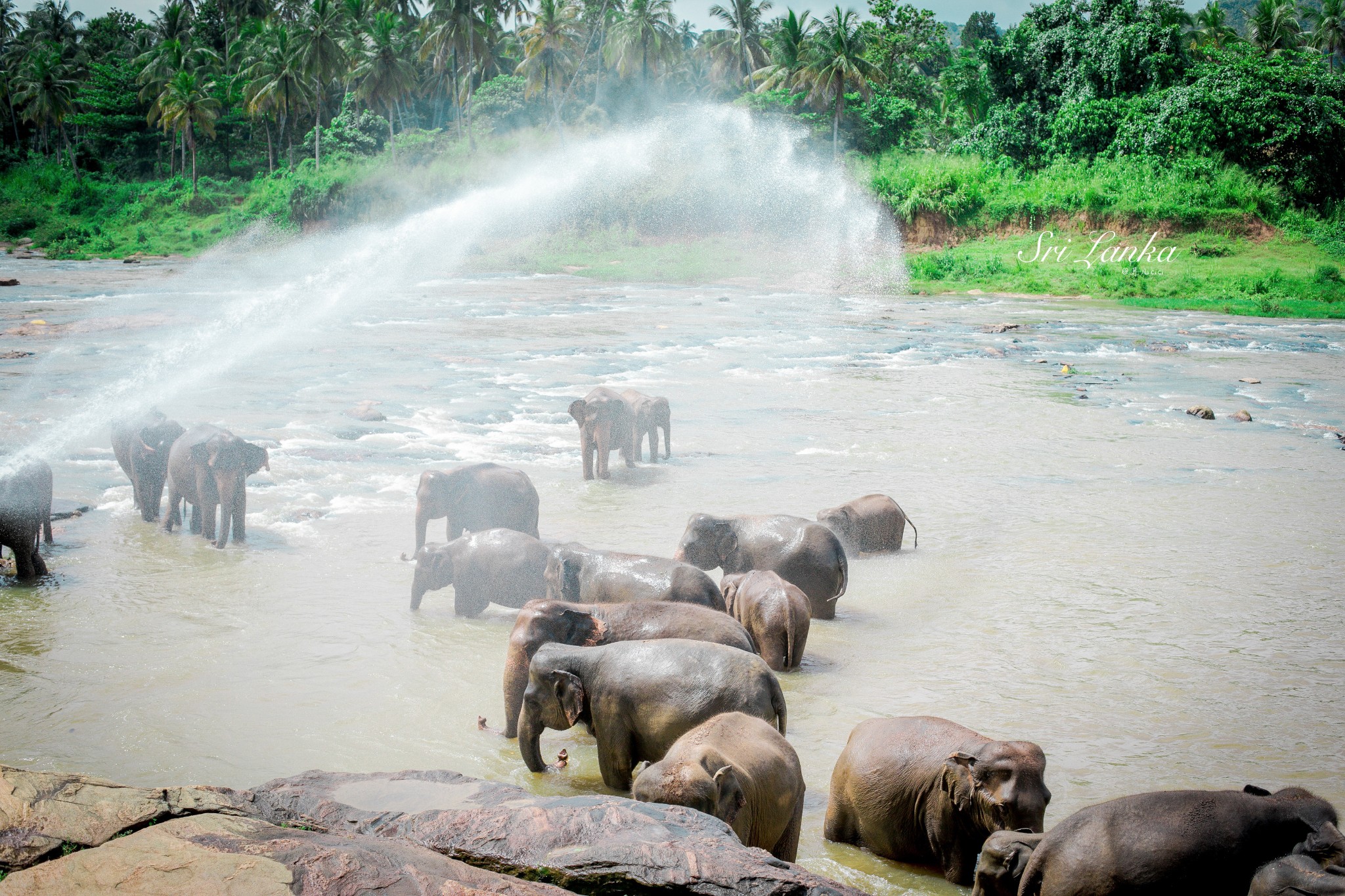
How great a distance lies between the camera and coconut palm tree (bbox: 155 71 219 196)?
64375mm

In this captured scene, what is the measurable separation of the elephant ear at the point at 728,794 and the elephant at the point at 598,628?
1818mm

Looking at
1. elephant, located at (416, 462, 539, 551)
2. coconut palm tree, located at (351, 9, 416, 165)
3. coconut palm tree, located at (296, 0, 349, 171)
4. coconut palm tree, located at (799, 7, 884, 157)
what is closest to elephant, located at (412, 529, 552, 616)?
elephant, located at (416, 462, 539, 551)

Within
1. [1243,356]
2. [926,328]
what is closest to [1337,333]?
[1243,356]

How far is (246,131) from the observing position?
77125 millimetres

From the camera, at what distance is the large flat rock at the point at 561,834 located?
3418 millimetres

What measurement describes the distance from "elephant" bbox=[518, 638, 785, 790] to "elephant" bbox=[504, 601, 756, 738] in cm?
46

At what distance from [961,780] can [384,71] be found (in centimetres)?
6509

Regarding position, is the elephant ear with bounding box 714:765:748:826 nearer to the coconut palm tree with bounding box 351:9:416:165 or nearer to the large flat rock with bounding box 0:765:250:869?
the large flat rock with bounding box 0:765:250:869

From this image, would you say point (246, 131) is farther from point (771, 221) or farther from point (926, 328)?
point (926, 328)

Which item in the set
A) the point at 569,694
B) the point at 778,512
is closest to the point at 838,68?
the point at 778,512

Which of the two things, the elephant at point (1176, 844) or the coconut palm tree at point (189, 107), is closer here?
the elephant at point (1176, 844)

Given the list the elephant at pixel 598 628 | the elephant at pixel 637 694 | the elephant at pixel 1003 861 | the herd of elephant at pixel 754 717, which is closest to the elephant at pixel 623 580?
the herd of elephant at pixel 754 717

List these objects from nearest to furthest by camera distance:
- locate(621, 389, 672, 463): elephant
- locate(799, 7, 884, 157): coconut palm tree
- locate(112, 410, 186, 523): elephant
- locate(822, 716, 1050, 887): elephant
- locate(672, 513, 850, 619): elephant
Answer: locate(822, 716, 1050, 887): elephant, locate(672, 513, 850, 619): elephant, locate(112, 410, 186, 523): elephant, locate(621, 389, 672, 463): elephant, locate(799, 7, 884, 157): coconut palm tree

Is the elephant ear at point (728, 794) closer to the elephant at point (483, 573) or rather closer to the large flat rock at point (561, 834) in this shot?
the large flat rock at point (561, 834)
